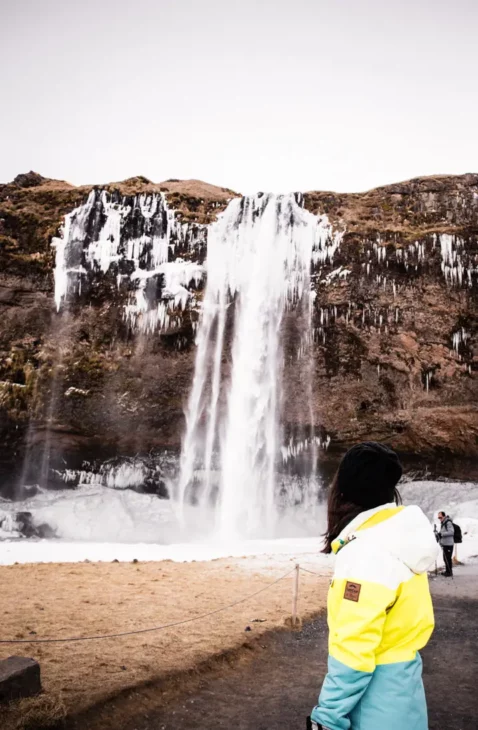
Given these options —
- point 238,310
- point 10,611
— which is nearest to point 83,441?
point 238,310

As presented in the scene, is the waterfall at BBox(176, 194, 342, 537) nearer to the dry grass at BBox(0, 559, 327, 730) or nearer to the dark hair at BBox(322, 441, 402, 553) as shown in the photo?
the dry grass at BBox(0, 559, 327, 730)

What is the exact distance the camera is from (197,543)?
78.5 feet

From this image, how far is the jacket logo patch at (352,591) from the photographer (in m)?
1.92

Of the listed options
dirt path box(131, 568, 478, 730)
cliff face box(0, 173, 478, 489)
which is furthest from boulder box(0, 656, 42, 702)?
cliff face box(0, 173, 478, 489)

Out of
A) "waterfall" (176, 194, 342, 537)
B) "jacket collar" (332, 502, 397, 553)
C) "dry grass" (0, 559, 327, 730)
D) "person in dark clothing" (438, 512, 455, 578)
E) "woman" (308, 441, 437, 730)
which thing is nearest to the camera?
"woman" (308, 441, 437, 730)

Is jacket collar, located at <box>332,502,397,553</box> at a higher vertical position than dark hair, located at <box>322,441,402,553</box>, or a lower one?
lower

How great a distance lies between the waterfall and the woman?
24252mm

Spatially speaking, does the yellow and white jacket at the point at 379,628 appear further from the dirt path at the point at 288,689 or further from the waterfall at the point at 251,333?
the waterfall at the point at 251,333

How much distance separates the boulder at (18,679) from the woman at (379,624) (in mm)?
3707

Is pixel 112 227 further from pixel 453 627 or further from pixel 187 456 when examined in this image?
pixel 453 627

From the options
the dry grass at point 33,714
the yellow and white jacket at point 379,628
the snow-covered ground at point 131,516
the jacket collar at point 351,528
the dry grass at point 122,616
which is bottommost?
the snow-covered ground at point 131,516

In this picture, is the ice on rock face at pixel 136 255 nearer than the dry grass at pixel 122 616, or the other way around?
the dry grass at pixel 122 616

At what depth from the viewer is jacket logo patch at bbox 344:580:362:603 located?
6.29ft

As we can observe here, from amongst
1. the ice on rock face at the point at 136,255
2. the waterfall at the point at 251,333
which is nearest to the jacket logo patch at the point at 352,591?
the waterfall at the point at 251,333
